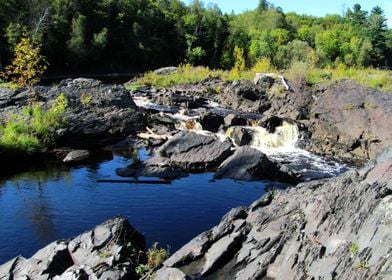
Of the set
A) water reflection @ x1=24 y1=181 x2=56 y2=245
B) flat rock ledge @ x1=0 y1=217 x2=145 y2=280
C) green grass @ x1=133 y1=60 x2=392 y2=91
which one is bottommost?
water reflection @ x1=24 y1=181 x2=56 y2=245

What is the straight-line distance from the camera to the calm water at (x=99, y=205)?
644 inches

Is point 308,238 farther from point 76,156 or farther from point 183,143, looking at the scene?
point 76,156

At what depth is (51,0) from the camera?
8262 centimetres

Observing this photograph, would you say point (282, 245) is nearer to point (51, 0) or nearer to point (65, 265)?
point (65, 265)

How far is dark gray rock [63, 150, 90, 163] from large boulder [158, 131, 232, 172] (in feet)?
14.0

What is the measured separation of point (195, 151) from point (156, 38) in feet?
251

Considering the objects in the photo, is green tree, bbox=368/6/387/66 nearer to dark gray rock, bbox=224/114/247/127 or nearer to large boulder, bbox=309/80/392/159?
large boulder, bbox=309/80/392/159

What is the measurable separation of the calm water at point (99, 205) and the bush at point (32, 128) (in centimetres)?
234

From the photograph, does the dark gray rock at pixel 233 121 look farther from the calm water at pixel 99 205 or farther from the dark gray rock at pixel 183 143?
the calm water at pixel 99 205

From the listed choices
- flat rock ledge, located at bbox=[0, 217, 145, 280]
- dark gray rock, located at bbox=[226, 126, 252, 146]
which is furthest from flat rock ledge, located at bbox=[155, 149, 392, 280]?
dark gray rock, located at bbox=[226, 126, 252, 146]

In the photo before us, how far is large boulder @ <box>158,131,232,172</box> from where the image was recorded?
2459 centimetres

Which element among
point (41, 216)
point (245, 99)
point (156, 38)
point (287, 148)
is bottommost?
point (41, 216)

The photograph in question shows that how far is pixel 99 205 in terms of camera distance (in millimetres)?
19078

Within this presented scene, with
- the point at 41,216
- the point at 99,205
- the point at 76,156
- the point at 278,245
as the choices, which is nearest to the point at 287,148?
the point at 76,156
